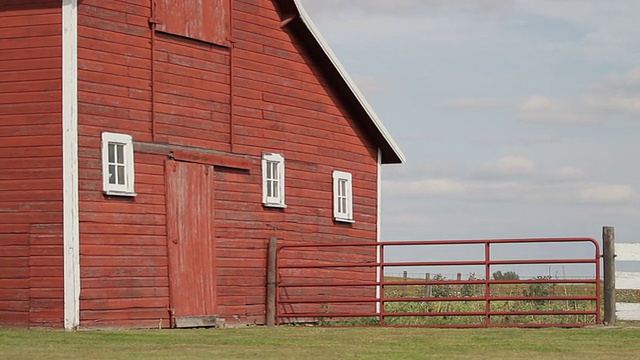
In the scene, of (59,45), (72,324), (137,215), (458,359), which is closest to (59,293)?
(72,324)

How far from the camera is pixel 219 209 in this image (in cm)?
2289

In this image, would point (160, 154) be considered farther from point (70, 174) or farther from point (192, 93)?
point (70, 174)

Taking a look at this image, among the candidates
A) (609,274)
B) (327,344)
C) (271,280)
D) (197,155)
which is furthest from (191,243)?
(609,274)

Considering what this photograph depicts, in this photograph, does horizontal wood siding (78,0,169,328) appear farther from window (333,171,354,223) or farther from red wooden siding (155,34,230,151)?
window (333,171,354,223)

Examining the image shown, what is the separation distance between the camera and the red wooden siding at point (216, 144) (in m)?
20.2

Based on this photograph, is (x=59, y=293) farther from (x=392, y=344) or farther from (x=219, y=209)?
(x=392, y=344)

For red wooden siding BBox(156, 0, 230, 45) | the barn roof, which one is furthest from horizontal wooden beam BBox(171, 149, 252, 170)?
the barn roof

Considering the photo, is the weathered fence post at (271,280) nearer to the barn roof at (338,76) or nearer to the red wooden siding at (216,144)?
the red wooden siding at (216,144)

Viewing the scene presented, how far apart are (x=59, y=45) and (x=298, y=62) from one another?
670 centimetres

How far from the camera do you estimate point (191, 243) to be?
22094 mm

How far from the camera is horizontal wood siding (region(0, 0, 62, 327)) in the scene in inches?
773

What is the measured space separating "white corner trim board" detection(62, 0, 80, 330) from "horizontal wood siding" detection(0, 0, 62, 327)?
0.29 ft

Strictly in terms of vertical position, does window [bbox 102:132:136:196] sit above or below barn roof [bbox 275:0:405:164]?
below

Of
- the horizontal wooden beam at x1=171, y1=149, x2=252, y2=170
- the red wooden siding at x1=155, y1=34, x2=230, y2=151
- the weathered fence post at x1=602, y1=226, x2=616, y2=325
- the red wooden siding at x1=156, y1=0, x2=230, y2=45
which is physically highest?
the red wooden siding at x1=156, y1=0, x2=230, y2=45
